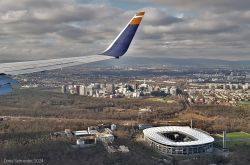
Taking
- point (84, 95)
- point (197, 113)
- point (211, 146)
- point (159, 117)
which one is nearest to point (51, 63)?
point (211, 146)

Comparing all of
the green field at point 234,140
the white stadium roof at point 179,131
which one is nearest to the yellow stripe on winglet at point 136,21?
the white stadium roof at point 179,131

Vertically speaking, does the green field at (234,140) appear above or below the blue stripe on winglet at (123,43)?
below

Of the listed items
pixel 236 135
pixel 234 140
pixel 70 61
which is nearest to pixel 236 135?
pixel 236 135

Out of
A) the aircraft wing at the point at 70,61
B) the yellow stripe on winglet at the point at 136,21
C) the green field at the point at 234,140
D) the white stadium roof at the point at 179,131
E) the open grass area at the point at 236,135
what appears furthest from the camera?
the open grass area at the point at 236,135

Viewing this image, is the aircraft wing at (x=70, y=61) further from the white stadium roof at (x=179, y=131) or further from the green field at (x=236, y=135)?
the green field at (x=236, y=135)

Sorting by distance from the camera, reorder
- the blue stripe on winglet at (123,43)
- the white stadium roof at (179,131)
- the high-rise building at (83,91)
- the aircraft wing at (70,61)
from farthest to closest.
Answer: the high-rise building at (83,91) → the white stadium roof at (179,131) → the blue stripe on winglet at (123,43) → the aircraft wing at (70,61)

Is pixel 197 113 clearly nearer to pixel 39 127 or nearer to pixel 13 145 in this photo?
pixel 39 127

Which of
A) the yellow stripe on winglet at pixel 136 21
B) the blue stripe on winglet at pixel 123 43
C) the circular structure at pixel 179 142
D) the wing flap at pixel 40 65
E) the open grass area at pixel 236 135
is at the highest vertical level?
the yellow stripe on winglet at pixel 136 21

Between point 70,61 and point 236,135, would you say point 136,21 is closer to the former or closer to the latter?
point 70,61
